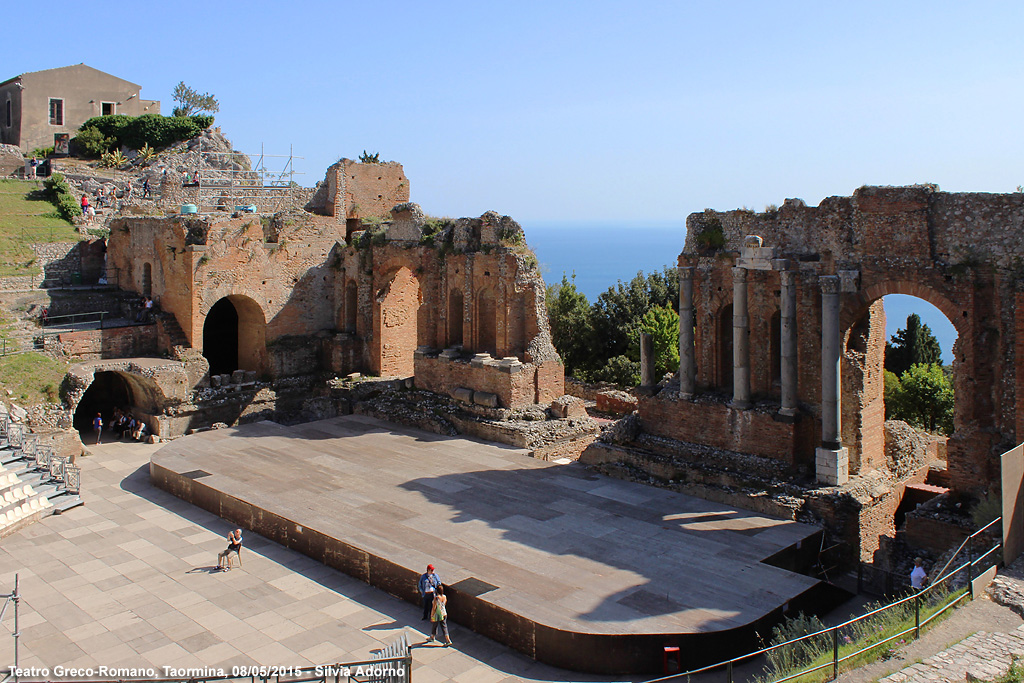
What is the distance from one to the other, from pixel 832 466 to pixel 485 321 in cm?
1148

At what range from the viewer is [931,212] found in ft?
49.8

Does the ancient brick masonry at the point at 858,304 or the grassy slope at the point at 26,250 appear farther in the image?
the grassy slope at the point at 26,250

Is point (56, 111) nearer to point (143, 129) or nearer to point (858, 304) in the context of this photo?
point (143, 129)

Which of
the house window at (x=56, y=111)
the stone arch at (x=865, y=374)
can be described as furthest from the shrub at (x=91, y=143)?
the stone arch at (x=865, y=374)

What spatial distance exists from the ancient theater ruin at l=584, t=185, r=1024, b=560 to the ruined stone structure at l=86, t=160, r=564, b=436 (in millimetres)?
5241

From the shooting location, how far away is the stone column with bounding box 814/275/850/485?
52.5ft

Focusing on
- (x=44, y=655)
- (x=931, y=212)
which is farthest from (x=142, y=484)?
(x=931, y=212)

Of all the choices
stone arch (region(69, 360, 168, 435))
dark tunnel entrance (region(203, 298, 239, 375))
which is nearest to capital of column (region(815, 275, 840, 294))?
stone arch (region(69, 360, 168, 435))

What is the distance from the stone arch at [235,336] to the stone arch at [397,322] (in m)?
3.72

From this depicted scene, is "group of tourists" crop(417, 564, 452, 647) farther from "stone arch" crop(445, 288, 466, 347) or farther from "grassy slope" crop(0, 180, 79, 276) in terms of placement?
"grassy slope" crop(0, 180, 79, 276)

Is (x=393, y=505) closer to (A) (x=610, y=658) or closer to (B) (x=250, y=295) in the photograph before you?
(A) (x=610, y=658)

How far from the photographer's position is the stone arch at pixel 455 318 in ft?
83.5

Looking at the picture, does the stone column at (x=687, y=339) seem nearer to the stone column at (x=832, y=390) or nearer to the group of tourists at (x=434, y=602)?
the stone column at (x=832, y=390)

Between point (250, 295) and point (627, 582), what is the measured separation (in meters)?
17.9
